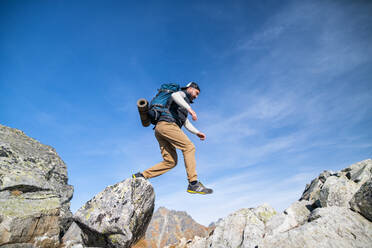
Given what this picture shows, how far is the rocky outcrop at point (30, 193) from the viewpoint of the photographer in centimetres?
584

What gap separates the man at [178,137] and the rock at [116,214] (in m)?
0.69

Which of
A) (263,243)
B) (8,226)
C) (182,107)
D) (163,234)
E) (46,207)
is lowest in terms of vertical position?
(263,243)

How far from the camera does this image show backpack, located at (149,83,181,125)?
7262 millimetres

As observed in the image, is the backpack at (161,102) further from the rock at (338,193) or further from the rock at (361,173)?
the rock at (361,173)

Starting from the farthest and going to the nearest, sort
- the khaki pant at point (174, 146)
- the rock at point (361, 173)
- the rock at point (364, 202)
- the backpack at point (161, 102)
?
the rock at point (361, 173) < the backpack at point (161, 102) < the khaki pant at point (174, 146) < the rock at point (364, 202)

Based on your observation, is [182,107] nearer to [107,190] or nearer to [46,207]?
[107,190]

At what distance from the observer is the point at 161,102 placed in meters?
7.41

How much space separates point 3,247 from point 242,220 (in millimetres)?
10713

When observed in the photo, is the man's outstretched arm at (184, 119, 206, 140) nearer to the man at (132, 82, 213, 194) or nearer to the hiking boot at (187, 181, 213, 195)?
the man at (132, 82, 213, 194)

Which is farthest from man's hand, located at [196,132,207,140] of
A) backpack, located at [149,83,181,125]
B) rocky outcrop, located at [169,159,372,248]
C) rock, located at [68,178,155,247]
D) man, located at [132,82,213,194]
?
rocky outcrop, located at [169,159,372,248]

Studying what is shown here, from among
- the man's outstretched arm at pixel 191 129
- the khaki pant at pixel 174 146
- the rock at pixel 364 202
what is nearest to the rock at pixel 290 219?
the rock at pixel 364 202

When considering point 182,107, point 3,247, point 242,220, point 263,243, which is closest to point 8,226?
point 3,247

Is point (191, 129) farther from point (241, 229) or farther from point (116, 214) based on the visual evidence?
point (241, 229)

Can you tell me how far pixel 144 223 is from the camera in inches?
299
